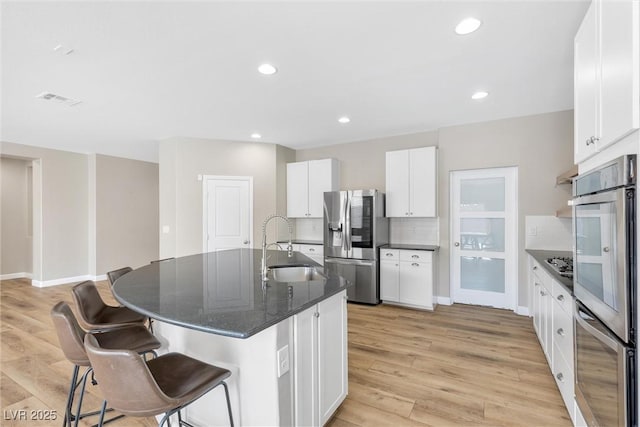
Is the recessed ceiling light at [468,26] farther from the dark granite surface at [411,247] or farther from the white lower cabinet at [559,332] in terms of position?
the dark granite surface at [411,247]

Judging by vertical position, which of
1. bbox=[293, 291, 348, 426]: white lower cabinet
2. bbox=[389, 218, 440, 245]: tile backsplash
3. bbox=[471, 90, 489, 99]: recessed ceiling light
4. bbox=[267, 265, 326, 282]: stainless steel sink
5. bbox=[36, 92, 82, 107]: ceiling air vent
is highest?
bbox=[36, 92, 82, 107]: ceiling air vent

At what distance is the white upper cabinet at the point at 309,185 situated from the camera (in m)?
5.20

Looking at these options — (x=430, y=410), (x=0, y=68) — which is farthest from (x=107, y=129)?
(x=430, y=410)

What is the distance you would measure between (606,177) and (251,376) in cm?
192

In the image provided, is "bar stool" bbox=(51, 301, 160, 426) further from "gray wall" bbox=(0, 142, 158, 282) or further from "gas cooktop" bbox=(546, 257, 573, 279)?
"gray wall" bbox=(0, 142, 158, 282)

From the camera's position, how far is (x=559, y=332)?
2.17 metres

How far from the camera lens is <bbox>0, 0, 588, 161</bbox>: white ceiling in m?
1.94

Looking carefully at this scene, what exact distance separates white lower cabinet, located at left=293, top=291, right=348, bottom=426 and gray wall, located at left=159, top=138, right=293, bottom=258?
363cm

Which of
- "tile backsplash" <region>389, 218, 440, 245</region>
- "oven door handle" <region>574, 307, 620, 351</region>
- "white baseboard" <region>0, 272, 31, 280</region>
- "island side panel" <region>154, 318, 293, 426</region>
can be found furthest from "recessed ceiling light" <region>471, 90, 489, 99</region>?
"white baseboard" <region>0, 272, 31, 280</region>

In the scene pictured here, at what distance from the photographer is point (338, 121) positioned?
4180 millimetres

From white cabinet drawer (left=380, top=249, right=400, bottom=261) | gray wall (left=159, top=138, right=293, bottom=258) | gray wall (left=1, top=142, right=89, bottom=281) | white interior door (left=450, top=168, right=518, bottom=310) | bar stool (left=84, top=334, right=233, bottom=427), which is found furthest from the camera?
gray wall (left=1, top=142, right=89, bottom=281)

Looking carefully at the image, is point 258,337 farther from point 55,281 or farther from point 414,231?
point 55,281

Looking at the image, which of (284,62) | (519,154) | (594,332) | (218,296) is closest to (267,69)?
(284,62)

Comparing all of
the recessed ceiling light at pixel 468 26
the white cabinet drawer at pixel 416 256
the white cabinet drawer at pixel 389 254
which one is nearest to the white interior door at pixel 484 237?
the white cabinet drawer at pixel 416 256
